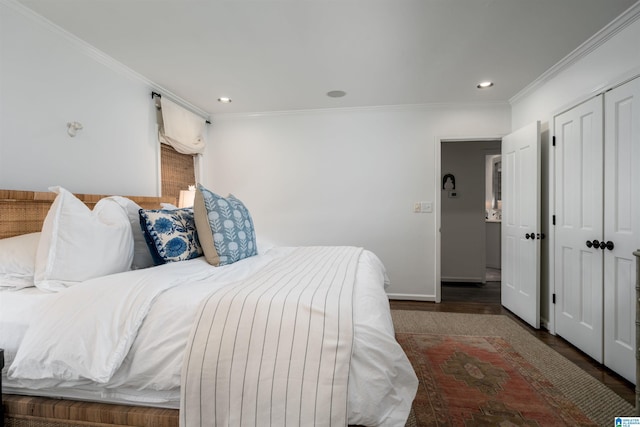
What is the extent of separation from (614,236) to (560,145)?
977mm

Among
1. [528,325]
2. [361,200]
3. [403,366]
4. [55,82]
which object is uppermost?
[55,82]

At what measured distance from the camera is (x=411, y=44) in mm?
2348

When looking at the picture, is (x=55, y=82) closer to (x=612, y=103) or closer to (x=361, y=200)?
(x=361, y=200)

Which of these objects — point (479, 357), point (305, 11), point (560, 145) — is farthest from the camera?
point (560, 145)

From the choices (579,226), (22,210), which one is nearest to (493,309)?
(579,226)

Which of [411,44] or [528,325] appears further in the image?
[528,325]

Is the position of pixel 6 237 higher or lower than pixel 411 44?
lower

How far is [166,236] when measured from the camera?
1.76 m

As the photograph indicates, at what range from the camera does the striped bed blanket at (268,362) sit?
0.96 meters

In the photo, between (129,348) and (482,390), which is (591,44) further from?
(129,348)

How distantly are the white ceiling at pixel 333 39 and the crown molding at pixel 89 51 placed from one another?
5cm

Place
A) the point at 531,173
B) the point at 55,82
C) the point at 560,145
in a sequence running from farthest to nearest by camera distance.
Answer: the point at 531,173, the point at 560,145, the point at 55,82

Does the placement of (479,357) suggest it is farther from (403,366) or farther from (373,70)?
(373,70)

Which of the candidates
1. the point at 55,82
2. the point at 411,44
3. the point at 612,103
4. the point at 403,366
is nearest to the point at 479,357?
the point at 403,366
